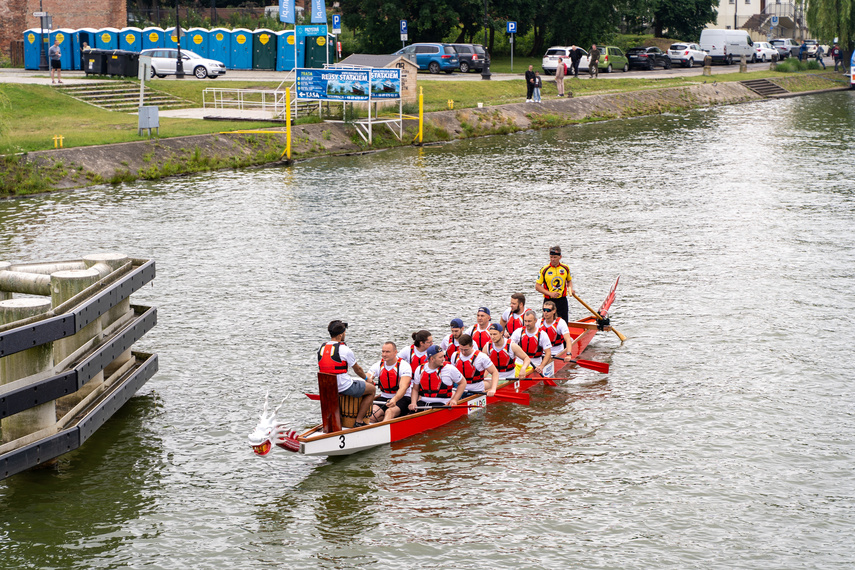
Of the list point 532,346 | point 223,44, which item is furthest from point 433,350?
point 223,44

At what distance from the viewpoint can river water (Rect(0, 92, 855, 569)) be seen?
10.9m

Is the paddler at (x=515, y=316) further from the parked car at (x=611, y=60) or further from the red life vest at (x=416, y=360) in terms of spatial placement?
the parked car at (x=611, y=60)

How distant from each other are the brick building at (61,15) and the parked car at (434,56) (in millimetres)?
18898

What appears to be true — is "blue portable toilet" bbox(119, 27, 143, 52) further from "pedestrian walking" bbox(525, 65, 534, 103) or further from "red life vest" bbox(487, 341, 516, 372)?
"red life vest" bbox(487, 341, 516, 372)

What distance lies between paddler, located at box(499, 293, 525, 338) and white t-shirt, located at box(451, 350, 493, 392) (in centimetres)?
147

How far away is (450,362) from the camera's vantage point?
14.4m

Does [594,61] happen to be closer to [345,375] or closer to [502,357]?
[502,357]

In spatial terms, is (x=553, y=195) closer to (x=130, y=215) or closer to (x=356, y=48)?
(x=130, y=215)

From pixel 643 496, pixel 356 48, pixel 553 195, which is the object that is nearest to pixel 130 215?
pixel 553 195

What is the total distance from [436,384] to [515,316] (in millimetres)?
2554

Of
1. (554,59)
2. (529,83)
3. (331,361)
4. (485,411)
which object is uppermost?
(554,59)

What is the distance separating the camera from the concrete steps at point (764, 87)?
59.6 m

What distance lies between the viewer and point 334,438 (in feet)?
40.2

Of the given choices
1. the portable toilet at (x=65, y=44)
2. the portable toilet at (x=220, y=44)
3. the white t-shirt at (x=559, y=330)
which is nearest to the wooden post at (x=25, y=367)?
the white t-shirt at (x=559, y=330)
